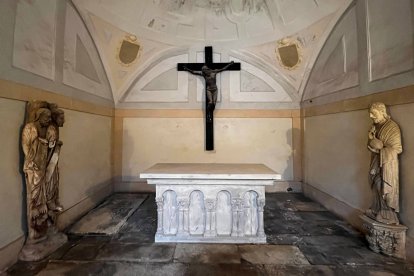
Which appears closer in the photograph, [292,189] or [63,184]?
[63,184]

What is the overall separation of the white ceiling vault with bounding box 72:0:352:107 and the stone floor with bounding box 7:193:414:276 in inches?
124

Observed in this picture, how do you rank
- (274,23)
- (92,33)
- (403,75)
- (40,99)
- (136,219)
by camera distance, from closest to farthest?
1. (403,75)
2. (40,99)
3. (136,219)
4. (92,33)
5. (274,23)

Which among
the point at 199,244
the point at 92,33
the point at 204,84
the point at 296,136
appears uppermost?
the point at 92,33

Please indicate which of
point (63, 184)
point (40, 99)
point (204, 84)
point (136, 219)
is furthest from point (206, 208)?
point (204, 84)

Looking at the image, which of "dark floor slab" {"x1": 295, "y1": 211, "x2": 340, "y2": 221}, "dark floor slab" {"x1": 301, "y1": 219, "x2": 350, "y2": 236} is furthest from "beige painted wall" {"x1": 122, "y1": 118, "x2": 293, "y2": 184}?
"dark floor slab" {"x1": 301, "y1": 219, "x2": 350, "y2": 236}

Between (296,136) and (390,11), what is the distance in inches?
116

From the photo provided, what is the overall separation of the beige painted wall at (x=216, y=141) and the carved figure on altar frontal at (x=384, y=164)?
2.55m

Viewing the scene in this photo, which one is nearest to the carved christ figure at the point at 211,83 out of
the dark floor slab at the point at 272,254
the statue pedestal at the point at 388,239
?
the dark floor slab at the point at 272,254

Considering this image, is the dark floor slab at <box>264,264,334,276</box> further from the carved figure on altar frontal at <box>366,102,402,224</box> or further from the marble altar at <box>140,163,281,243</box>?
the carved figure on altar frontal at <box>366,102,402,224</box>

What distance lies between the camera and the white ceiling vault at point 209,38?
13.2 ft

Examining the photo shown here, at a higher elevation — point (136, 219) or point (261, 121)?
point (261, 121)

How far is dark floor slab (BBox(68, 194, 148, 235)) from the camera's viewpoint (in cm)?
316

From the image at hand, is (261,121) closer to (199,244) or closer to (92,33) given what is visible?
(199,244)

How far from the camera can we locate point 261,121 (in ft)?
Answer: 17.0
